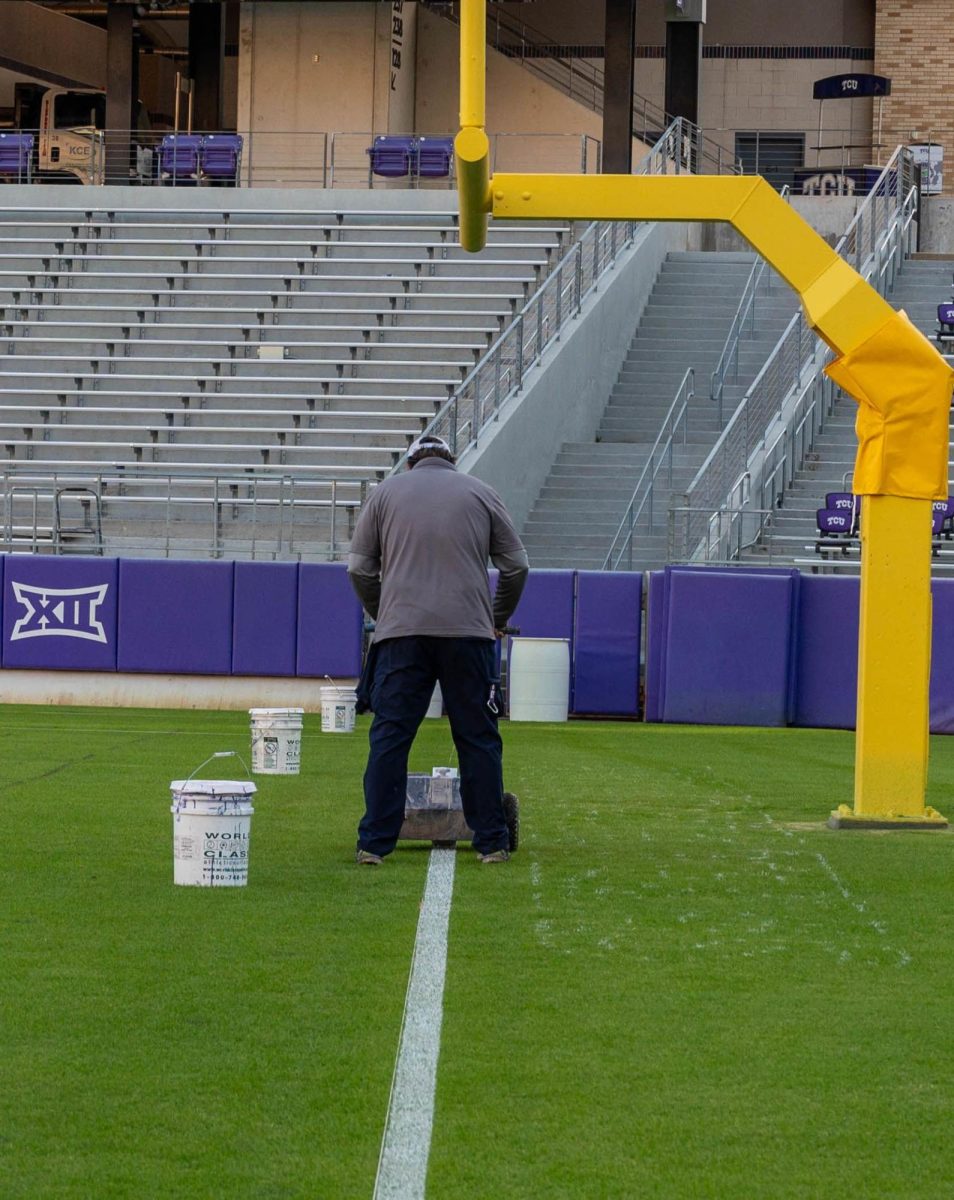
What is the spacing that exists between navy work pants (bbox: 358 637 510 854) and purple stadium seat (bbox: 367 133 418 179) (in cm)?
2524

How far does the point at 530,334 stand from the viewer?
88.1ft

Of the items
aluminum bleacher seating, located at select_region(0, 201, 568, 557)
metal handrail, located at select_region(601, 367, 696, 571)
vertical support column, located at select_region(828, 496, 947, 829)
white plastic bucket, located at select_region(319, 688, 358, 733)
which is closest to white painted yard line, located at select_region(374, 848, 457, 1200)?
vertical support column, located at select_region(828, 496, 947, 829)

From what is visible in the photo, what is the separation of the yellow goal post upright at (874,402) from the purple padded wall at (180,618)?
11503 millimetres

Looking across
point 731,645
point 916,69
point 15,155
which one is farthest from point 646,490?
point 916,69

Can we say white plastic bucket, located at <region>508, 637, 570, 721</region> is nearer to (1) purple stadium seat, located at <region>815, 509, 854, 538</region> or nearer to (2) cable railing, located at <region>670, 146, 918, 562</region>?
(2) cable railing, located at <region>670, 146, 918, 562</region>

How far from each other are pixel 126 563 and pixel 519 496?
241 inches

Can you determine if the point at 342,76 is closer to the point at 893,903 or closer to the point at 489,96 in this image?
the point at 489,96

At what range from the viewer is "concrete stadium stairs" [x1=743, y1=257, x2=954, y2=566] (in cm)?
2253

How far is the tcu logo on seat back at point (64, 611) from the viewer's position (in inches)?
827

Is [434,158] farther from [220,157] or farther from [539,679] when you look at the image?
[539,679]

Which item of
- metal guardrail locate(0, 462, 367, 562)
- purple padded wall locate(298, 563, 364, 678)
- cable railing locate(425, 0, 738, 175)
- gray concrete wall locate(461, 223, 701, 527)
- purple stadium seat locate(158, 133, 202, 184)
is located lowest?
purple padded wall locate(298, 563, 364, 678)

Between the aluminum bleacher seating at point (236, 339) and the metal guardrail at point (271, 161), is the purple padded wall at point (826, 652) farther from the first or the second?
the metal guardrail at point (271, 161)

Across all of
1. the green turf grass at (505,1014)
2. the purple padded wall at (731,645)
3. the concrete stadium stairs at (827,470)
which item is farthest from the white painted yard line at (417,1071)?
the concrete stadium stairs at (827,470)

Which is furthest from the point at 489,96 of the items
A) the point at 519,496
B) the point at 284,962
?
the point at 284,962
